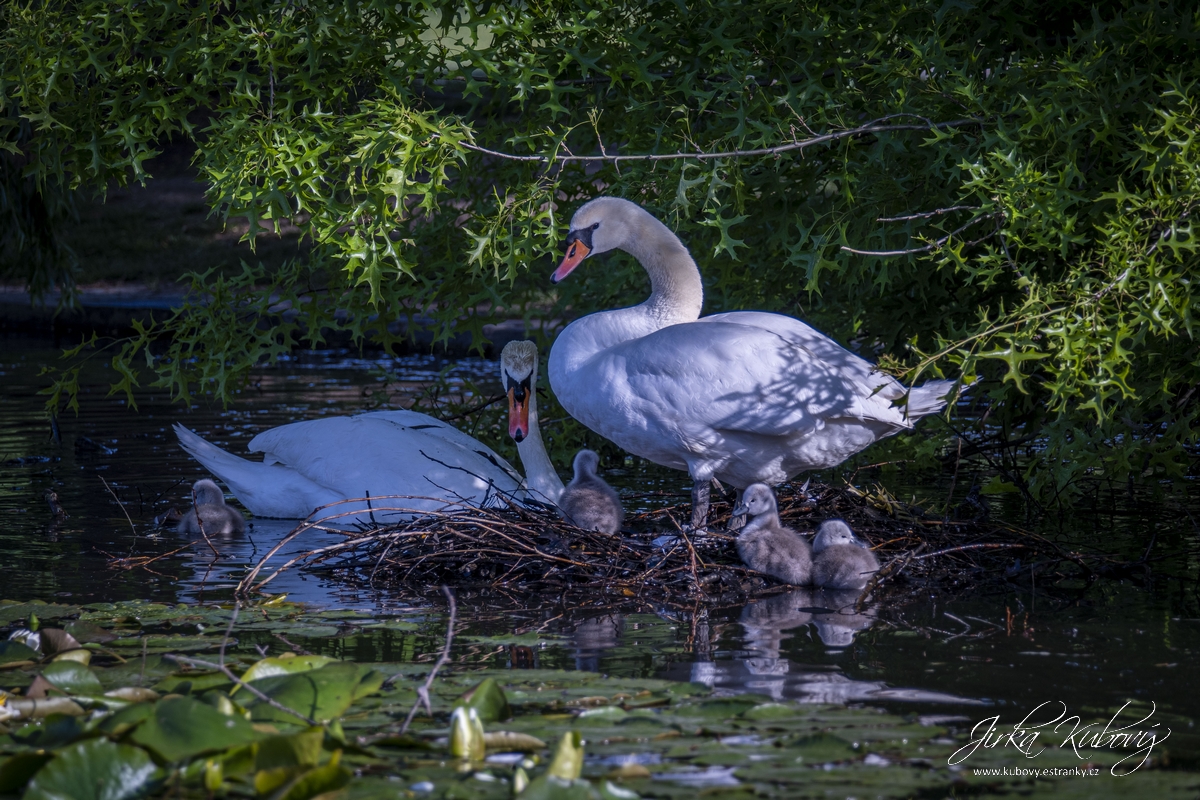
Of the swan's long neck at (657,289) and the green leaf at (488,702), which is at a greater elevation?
the swan's long neck at (657,289)

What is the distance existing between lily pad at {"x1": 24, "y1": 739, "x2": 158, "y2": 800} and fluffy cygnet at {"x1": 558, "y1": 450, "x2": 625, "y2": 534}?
2.81m

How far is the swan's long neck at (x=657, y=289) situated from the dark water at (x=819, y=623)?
1.59m

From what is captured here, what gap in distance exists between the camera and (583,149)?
8.27 metres

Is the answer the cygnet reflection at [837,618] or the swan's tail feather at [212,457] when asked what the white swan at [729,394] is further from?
the swan's tail feather at [212,457]

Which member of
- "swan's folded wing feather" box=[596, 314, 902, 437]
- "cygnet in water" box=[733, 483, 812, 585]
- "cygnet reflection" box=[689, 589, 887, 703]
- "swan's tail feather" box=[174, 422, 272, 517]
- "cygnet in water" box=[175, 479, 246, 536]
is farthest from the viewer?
"swan's tail feather" box=[174, 422, 272, 517]

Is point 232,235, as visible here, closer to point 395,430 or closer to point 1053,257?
point 395,430

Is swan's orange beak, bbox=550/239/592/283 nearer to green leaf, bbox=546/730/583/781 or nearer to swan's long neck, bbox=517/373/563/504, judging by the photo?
swan's long neck, bbox=517/373/563/504

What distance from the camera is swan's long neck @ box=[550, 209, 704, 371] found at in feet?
21.3

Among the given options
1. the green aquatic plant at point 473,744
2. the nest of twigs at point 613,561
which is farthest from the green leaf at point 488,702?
the nest of twigs at point 613,561

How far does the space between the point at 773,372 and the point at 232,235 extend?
22.8m

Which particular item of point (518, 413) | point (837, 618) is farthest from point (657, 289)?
point (837, 618)

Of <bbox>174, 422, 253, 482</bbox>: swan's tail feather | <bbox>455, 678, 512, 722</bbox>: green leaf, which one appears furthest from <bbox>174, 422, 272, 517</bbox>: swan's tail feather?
<bbox>455, 678, 512, 722</bbox>: green leaf

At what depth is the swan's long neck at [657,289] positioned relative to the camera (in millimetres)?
6504

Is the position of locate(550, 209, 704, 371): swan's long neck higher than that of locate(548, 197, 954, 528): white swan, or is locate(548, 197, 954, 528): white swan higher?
locate(550, 209, 704, 371): swan's long neck
